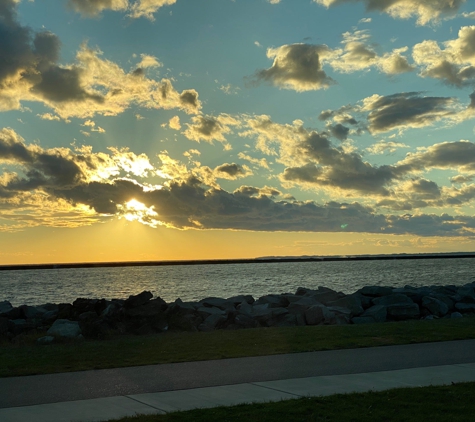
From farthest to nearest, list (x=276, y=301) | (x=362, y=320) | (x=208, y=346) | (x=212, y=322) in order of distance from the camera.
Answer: (x=276, y=301), (x=362, y=320), (x=212, y=322), (x=208, y=346)

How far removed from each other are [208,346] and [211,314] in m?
8.75

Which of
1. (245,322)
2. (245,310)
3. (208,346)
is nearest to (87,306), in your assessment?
(245,322)

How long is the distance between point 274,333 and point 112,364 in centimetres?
533

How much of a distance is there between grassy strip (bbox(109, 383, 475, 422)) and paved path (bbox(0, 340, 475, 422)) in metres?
0.46

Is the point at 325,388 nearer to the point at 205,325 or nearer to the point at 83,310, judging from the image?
the point at 205,325

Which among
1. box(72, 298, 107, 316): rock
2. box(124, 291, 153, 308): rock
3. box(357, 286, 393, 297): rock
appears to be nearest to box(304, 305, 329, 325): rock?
box(357, 286, 393, 297): rock

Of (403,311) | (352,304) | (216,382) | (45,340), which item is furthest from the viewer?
(352,304)

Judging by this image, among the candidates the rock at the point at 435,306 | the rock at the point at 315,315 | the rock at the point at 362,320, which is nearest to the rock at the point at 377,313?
the rock at the point at 362,320

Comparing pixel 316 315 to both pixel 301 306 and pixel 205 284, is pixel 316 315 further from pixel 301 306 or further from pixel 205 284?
pixel 205 284

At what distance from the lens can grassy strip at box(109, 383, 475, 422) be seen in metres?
7.22

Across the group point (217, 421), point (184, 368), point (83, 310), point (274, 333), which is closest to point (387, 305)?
point (274, 333)

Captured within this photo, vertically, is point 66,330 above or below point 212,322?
above

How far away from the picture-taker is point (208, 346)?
513 inches

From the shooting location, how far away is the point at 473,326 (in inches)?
647
